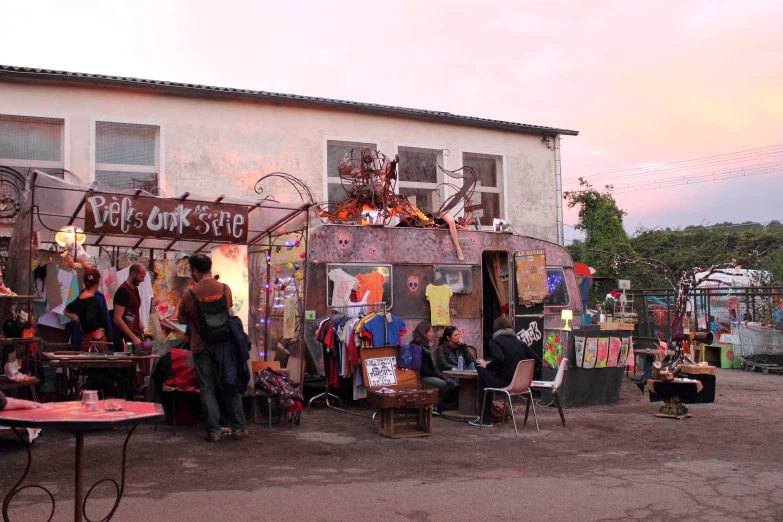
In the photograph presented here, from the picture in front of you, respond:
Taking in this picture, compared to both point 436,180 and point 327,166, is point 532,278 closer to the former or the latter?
point 436,180

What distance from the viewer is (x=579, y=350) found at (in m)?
10.8

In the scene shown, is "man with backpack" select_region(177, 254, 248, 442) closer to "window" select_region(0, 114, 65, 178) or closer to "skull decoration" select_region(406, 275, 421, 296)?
"skull decoration" select_region(406, 275, 421, 296)

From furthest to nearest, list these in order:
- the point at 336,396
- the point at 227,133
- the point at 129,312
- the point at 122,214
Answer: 1. the point at 227,133
2. the point at 336,396
3. the point at 129,312
4. the point at 122,214

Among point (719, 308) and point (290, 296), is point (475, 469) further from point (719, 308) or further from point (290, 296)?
point (719, 308)

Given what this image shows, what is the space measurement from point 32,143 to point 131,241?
367 cm

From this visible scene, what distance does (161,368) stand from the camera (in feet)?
27.8

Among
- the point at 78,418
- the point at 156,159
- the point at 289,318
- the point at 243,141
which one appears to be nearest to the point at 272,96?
the point at 243,141

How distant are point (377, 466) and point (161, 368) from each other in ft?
10.3

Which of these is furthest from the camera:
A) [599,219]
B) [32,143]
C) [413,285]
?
[599,219]

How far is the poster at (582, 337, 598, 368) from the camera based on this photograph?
10.8 metres

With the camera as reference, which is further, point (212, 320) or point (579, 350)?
point (579, 350)

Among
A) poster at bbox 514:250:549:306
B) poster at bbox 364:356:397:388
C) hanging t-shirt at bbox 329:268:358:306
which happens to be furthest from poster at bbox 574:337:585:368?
hanging t-shirt at bbox 329:268:358:306

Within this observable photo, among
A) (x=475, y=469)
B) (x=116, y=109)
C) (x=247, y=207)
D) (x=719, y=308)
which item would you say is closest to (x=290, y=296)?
(x=247, y=207)

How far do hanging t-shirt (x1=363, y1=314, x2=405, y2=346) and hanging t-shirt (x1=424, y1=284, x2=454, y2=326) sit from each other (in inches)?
42.7
